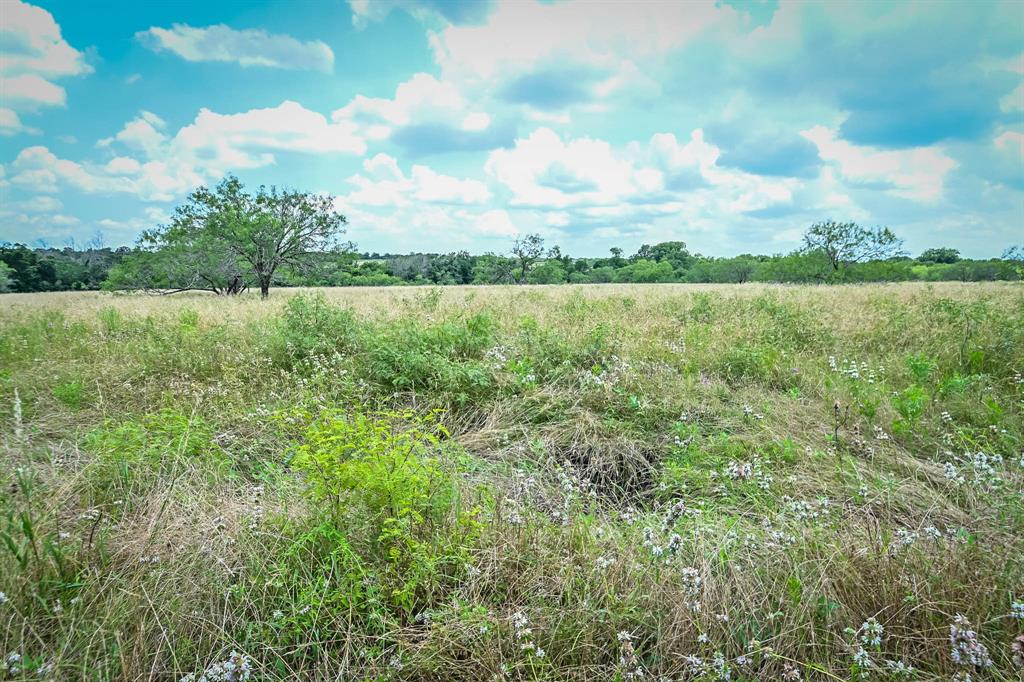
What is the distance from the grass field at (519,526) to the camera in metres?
2.24

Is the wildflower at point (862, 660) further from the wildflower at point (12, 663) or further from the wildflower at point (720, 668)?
the wildflower at point (12, 663)

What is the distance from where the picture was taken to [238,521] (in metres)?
3.08

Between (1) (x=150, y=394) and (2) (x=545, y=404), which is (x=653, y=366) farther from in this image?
(1) (x=150, y=394)

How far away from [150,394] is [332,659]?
538cm

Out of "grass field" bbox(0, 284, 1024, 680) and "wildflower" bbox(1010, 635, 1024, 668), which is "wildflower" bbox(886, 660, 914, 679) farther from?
"wildflower" bbox(1010, 635, 1024, 668)

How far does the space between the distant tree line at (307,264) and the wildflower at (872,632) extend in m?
9.56

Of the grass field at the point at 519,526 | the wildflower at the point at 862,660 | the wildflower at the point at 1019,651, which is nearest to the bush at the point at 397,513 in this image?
the grass field at the point at 519,526

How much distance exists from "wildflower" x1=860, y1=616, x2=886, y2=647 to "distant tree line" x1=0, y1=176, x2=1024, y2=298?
9556 mm

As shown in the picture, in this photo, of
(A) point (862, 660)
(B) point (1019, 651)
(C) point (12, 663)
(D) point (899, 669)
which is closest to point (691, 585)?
(A) point (862, 660)

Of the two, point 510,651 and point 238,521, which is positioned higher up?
point 238,521

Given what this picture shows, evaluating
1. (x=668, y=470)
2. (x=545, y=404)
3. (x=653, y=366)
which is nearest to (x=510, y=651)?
(x=668, y=470)

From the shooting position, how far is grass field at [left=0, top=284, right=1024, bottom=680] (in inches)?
88.3

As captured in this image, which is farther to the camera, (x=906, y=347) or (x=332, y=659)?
(x=906, y=347)

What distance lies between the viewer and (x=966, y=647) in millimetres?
2039
